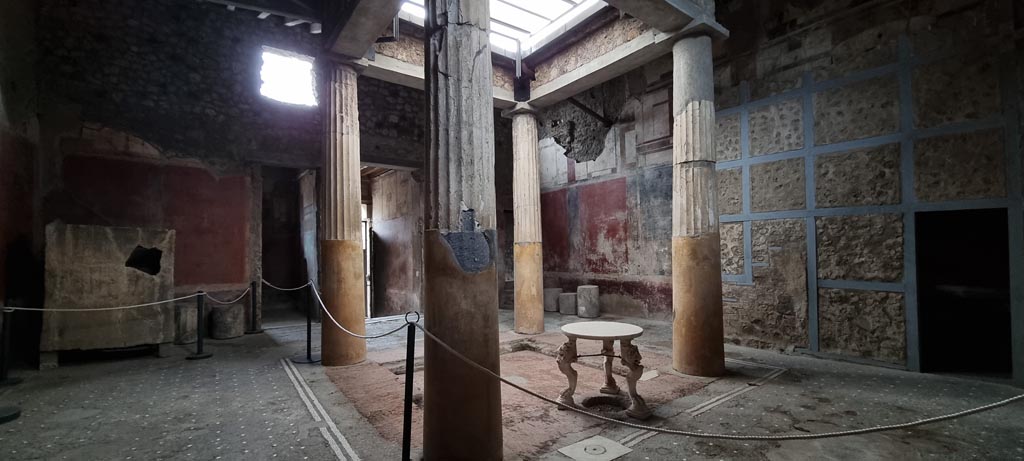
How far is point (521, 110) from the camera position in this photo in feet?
26.7

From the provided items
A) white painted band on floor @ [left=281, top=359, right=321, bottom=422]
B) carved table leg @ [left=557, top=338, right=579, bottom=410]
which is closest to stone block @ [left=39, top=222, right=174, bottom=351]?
white painted band on floor @ [left=281, top=359, right=321, bottom=422]

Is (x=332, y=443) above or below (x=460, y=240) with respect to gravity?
below

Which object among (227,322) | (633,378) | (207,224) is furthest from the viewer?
(207,224)

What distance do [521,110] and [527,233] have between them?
2283mm

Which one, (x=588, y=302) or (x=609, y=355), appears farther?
(x=588, y=302)

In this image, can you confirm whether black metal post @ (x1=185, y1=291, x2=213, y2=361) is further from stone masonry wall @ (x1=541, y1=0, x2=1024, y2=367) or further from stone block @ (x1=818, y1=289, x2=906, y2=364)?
stone block @ (x1=818, y1=289, x2=906, y2=364)

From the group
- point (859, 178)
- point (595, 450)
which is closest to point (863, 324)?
point (859, 178)

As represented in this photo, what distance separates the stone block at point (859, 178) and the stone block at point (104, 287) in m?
9.20

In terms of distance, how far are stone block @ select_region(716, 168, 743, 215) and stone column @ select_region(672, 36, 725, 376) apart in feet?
6.03

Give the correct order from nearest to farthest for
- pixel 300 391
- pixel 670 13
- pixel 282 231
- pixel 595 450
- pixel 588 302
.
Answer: pixel 595 450 < pixel 300 391 < pixel 670 13 < pixel 588 302 < pixel 282 231

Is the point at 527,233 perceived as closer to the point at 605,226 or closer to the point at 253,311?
the point at 605,226

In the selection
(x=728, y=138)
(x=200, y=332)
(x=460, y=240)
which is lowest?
(x=200, y=332)

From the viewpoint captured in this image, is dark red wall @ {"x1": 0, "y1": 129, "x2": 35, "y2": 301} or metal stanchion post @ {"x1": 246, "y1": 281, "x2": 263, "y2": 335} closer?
dark red wall @ {"x1": 0, "y1": 129, "x2": 35, "y2": 301}

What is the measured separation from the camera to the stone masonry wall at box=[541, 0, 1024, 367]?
4.77m
